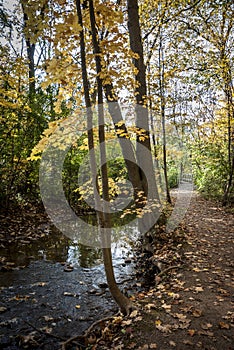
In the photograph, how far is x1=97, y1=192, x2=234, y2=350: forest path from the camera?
2.60 meters

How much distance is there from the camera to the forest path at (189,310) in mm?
2598

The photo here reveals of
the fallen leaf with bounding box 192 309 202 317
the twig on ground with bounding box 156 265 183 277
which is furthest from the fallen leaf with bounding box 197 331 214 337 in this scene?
the twig on ground with bounding box 156 265 183 277

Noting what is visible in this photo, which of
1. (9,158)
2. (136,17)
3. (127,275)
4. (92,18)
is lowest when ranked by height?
(127,275)

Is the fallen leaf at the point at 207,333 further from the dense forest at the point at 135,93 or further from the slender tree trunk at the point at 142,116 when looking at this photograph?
the slender tree trunk at the point at 142,116

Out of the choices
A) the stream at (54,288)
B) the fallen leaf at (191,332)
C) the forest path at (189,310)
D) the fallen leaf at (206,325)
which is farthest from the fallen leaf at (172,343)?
the stream at (54,288)

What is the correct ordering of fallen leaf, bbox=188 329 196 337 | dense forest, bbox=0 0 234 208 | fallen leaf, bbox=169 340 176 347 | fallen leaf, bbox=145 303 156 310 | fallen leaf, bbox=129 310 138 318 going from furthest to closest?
dense forest, bbox=0 0 234 208 < fallen leaf, bbox=145 303 156 310 < fallen leaf, bbox=129 310 138 318 < fallen leaf, bbox=188 329 196 337 < fallen leaf, bbox=169 340 176 347

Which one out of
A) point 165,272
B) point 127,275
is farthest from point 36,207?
point 165,272

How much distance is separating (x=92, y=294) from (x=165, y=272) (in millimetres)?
1315

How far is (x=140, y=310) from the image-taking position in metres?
3.20

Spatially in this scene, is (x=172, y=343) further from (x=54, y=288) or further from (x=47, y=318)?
A: (x=54, y=288)

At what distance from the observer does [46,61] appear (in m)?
2.76

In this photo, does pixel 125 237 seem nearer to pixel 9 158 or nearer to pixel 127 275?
pixel 127 275

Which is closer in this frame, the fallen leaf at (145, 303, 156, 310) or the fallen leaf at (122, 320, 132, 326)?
the fallen leaf at (122, 320, 132, 326)

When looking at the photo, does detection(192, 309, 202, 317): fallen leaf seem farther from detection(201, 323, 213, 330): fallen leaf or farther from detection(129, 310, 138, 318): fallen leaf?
detection(129, 310, 138, 318): fallen leaf
